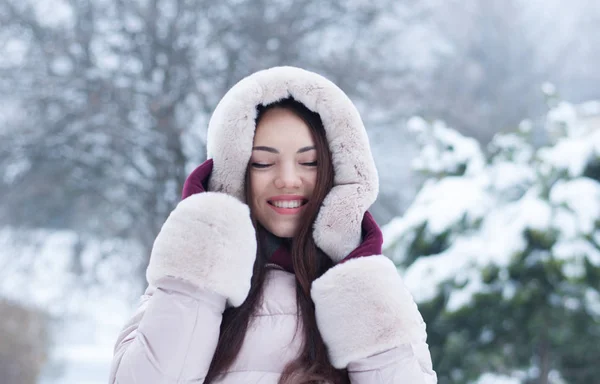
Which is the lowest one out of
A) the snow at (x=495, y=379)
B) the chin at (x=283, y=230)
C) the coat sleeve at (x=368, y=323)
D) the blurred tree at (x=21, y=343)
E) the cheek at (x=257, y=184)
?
the blurred tree at (x=21, y=343)

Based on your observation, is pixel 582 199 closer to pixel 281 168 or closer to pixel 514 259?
pixel 514 259

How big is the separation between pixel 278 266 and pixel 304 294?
9cm

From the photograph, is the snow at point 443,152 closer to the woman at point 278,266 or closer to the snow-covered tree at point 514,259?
the snow-covered tree at point 514,259

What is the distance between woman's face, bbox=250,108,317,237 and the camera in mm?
1261

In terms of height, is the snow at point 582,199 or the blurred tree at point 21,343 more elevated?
the snow at point 582,199

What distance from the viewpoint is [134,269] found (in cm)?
468

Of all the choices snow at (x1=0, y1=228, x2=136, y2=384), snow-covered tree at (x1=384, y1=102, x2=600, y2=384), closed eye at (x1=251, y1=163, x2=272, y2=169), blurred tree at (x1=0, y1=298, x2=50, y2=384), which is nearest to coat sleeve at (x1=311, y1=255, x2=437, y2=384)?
closed eye at (x1=251, y1=163, x2=272, y2=169)

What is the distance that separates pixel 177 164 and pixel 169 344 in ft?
10.7

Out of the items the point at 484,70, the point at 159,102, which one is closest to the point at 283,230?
the point at 159,102

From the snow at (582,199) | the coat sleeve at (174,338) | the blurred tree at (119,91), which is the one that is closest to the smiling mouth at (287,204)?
the coat sleeve at (174,338)

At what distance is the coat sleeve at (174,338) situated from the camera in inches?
42.2

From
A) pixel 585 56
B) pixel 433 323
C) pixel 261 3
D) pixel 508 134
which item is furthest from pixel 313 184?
pixel 585 56

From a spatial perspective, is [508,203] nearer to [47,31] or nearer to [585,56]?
[585,56]

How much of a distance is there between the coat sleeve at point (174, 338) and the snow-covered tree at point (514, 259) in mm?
1648
